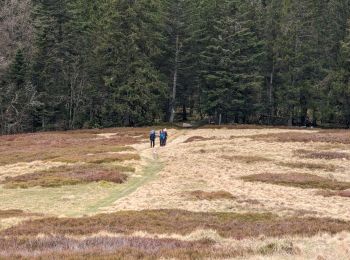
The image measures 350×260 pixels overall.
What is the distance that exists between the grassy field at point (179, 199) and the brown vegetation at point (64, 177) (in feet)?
0.29

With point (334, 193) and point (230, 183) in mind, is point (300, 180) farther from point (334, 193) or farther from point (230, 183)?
point (230, 183)

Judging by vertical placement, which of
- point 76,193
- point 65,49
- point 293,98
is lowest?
point 76,193

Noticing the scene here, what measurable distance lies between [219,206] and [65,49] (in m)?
65.1

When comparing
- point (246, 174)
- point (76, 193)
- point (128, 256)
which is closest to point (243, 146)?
point (246, 174)

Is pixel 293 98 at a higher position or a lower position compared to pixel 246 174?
higher

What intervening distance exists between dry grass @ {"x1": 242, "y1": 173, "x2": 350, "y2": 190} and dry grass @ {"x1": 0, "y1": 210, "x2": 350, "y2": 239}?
9.84 metres

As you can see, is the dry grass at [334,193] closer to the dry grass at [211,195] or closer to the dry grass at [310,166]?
the dry grass at [211,195]

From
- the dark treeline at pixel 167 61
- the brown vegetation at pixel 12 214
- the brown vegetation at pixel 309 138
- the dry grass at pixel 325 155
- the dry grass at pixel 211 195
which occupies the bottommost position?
the brown vegetation at pixel 12 214

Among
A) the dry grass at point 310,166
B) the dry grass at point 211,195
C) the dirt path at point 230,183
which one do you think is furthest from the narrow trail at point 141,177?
the dry grass at point 310,166

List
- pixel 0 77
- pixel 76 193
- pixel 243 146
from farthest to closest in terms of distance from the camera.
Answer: pixel 0 77
pixel 243 146
pixel 76 193

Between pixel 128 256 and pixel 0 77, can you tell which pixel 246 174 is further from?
pixel 0 77

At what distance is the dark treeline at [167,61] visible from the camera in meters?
76.5

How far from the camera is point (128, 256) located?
13.4 meters

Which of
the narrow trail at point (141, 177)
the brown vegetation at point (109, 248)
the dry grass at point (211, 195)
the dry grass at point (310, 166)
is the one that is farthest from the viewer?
the dry grass at point (310, 166)
